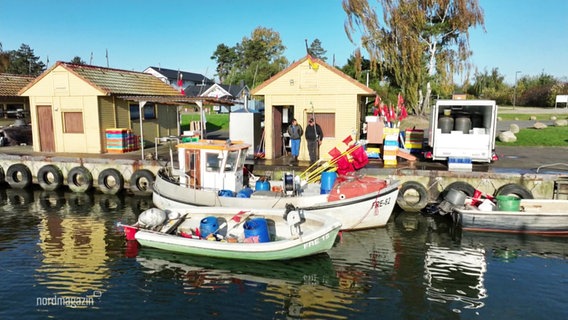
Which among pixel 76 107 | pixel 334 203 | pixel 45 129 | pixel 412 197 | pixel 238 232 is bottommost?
pixel 238 232

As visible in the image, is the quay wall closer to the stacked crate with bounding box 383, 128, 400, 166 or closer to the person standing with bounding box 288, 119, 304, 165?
the person standing with bounding box 288, 119, 304, 165

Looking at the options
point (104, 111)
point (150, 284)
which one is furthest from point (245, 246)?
point (104, 111)

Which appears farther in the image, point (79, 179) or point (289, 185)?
point (79, 179)

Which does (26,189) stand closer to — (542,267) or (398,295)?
(398,295)

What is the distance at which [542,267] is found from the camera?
392 inches

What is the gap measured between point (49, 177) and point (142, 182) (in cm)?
467

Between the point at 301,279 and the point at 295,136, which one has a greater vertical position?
the point at 295,136

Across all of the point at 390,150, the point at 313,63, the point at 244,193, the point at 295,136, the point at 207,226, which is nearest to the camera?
the point at 207,226

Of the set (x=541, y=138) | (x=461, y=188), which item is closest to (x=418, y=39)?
(x=541, y=138)

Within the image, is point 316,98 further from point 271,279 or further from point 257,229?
point 271,279

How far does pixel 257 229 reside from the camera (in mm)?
10227

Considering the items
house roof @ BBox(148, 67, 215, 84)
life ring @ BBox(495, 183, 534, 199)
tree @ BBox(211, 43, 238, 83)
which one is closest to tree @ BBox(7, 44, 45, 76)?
house roof @ BBox(148, 67, 215, 84)

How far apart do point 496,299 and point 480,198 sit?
5.78 meters

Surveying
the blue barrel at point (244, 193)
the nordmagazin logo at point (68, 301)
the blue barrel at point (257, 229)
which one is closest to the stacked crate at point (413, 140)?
the blue barrel at point (244, 193)
